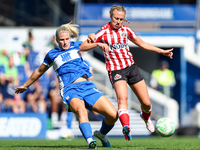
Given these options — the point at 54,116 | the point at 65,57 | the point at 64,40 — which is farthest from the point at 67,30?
the point at 54,116

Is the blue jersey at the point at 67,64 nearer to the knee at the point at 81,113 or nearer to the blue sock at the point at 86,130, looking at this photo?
the knee at the point at 81,113

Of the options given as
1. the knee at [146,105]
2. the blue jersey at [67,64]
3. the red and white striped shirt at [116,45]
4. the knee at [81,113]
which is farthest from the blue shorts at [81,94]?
the knee at [146,105]

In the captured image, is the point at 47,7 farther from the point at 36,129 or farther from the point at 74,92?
the point at 74,92

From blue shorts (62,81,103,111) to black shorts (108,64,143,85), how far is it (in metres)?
0.46

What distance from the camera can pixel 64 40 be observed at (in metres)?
5.70

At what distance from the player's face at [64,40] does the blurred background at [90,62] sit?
4.89 metres

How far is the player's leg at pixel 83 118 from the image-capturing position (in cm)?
502

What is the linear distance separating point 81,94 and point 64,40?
34.4 inches

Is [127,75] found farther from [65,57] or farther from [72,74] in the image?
[65,57]

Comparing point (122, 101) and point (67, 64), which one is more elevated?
point (67, 64)

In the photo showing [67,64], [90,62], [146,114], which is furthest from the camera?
[90,62]

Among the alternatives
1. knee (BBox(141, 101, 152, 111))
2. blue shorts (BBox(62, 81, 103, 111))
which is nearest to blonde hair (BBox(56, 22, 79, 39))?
blue shorts (BBox(62, 81, 103, 111))

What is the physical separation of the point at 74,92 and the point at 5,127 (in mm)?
6404

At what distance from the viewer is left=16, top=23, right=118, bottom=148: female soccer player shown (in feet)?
18.1
